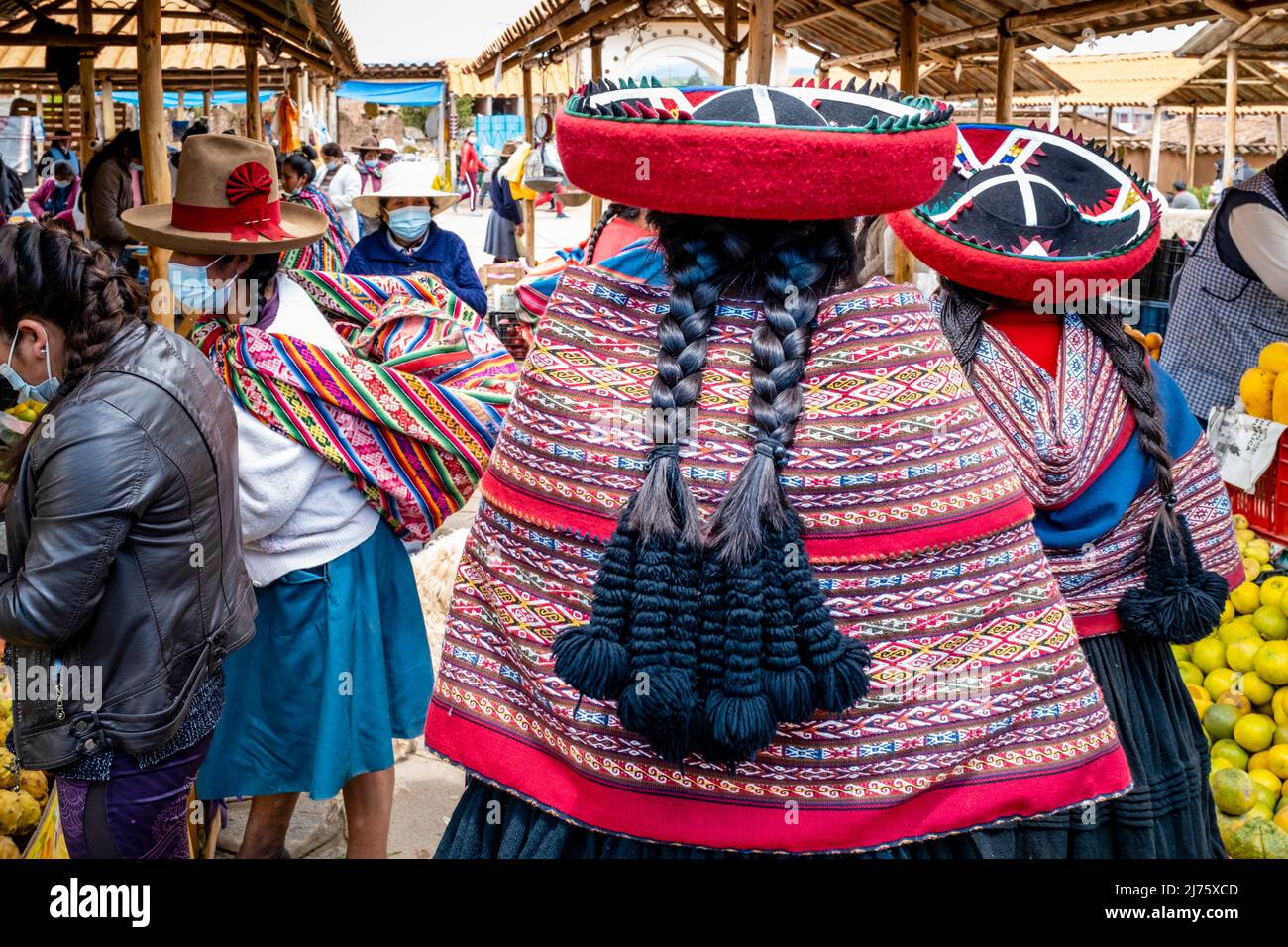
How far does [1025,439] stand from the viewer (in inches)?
96.9

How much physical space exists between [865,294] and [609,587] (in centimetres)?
55

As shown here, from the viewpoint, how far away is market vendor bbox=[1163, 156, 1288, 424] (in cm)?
481

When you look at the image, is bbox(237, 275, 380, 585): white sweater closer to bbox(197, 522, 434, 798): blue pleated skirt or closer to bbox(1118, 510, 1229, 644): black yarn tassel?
bbox(197, 522, 434, 798): blue pleated skirt

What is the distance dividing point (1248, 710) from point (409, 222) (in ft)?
14.7

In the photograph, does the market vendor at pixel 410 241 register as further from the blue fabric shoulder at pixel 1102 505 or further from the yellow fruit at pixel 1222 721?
the blue fabric shoulder at pixel 1102 505

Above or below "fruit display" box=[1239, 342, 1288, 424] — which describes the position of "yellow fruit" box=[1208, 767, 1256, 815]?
below

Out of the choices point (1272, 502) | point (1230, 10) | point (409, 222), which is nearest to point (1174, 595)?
point (1272, 502)

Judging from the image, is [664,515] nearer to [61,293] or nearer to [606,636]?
[606,636]

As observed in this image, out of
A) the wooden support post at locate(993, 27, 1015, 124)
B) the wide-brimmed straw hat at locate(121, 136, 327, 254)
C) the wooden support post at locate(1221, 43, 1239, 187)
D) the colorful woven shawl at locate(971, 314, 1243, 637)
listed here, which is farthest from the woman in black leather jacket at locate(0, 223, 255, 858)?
the wooden support post at locate(1221, 43, 1239, 187)

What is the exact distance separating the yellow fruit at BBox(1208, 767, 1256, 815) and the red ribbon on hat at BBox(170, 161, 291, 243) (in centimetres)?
318

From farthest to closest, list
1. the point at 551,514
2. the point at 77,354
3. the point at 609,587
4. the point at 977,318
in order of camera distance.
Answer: the point at 977,318 → the point at 77,354 → the point at 551,514 → the point at 609,587

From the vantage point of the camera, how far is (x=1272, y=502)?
16.3ft

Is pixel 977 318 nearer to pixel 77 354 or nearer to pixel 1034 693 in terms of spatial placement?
pixel 1034 693
